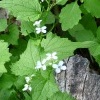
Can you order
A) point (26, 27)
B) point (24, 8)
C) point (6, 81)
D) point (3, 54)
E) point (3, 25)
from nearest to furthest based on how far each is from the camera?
point (3, 54) < point (6, 81) < point (24, 8) < point (26, 27) < point (3, 25)

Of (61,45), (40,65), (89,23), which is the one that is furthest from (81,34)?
(40,65)

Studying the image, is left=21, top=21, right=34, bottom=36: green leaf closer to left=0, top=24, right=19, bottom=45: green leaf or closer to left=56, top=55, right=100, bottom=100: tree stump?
left=0, top=24, right=19, bottom=45: green leaf

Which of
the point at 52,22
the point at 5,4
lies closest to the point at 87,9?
the point at 52,22

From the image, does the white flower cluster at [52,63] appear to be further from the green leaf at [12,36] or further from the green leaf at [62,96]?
the green leaf at [12,36]

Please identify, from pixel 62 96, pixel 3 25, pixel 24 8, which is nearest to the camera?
pixel 62 96

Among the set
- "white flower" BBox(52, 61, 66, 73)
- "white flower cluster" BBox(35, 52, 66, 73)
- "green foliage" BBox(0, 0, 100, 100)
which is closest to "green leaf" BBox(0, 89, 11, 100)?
"green foliage" BBox(0, 0, 100, 100)

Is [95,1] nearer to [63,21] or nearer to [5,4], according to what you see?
[63,21]

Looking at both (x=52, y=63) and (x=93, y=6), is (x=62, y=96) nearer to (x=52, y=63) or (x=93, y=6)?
(x=52, y=63)
